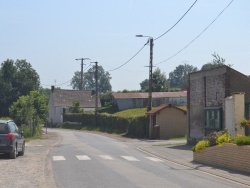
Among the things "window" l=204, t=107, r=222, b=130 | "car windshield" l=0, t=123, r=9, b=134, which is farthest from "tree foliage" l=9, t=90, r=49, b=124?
"car windshield" l=0, t=123, r=9, b=134

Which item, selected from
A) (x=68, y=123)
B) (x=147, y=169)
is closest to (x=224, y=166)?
(x=147, y=169)

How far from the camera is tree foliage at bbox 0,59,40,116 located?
9712 centimetres

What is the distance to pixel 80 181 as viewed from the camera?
1502 cm

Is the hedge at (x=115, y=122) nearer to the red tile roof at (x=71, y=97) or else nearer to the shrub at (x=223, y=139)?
the red tile roof at (x=71, y=97)

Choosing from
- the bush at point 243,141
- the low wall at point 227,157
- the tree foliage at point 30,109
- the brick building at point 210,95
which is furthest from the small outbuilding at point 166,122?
the bush at point 243,141

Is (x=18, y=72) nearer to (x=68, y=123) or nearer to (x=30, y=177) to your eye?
(x=68, y=123)

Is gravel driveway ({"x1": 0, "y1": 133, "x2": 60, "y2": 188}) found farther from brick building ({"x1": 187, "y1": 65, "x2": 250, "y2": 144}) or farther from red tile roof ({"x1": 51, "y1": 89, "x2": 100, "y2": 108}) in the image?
red tile roof ({"x1": 51, "y1": 89, "x2": 100, "y2": 108})

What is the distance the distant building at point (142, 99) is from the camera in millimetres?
89938

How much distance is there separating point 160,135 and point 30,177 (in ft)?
110

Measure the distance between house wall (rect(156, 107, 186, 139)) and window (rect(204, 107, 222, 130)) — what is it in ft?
48.8

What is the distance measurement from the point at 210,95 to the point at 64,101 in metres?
72.3

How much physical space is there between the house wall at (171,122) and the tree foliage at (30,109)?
39.7ft

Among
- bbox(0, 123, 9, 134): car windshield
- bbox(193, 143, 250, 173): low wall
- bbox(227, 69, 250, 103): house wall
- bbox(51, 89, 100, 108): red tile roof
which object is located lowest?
bbox(193, 143, 250, 173): low wall

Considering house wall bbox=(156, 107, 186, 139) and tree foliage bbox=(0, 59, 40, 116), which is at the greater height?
tree foliage bbox=(0, 59, 40, 116)
